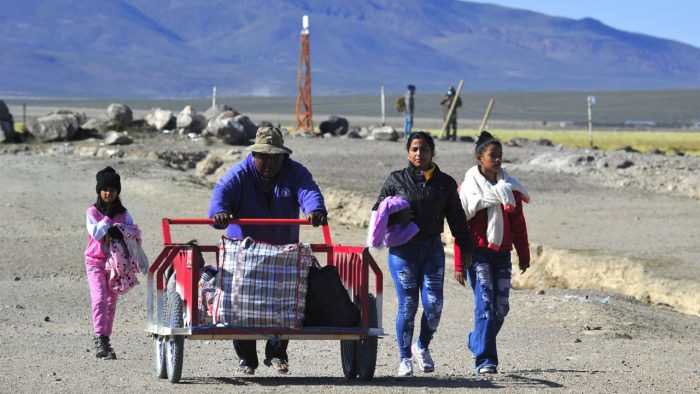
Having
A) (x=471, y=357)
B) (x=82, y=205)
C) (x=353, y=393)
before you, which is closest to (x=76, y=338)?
(x=471, y=357)

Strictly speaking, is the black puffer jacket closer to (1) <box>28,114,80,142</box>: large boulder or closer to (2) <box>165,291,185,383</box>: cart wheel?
(2) <box>165,291,185,383</box>: cart wheel

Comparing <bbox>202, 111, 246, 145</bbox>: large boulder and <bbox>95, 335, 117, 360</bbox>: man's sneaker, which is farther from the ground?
<bbox>202, 111, 246, 145</bbox>: large boulder

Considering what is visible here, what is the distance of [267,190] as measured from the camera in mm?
9781

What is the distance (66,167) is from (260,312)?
20.5 meters

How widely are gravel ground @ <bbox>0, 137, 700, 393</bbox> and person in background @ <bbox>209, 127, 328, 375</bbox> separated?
922mm

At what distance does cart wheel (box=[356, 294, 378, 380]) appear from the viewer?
955 cm

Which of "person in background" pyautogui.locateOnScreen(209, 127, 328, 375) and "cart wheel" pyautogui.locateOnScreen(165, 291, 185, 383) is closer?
"cart wheel" pyautogui.locateOnScreen(165, 291, 185, 383)

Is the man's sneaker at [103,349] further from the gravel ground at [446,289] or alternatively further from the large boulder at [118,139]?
the large boulder at [118,139]

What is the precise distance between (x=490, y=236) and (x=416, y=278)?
59 centimetres

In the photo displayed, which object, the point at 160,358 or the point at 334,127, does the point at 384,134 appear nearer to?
the point at 334,127

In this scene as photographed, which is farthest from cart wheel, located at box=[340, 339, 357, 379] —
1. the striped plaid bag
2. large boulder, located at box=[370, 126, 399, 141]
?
large boulder, located at box=[370, 126, 399, 141]

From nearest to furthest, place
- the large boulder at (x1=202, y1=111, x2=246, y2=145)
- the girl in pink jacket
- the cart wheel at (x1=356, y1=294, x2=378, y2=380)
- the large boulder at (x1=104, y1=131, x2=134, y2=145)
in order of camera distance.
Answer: the cart wheel at (x1=356, y1=294, x2=378, y2=380) → the girl in pink jacket → the large boulder at (x1=104, y1=131, x2=134, y2=145) → the large boulder at (x1=202, y1=111, x2=246, y2=145)

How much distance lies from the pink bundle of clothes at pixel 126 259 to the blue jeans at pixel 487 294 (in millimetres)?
2368

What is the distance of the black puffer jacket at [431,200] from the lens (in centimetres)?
985
